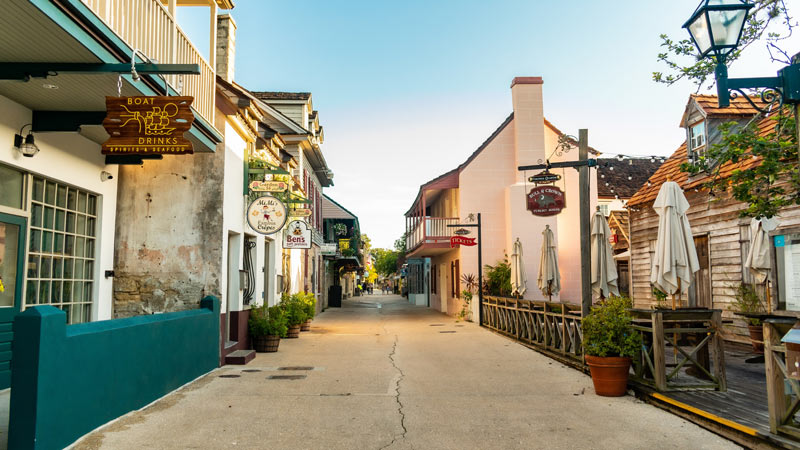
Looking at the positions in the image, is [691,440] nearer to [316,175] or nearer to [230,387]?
[230,387]

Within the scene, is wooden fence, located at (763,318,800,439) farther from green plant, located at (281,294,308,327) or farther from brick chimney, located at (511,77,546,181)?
brick chimney, located at (511,77,546,181)

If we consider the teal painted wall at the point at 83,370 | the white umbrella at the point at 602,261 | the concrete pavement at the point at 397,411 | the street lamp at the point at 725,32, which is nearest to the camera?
the teal painted wall at the point at 83,370

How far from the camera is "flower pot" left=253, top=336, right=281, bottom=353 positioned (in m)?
12.1

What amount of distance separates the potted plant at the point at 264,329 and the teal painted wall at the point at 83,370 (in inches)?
146

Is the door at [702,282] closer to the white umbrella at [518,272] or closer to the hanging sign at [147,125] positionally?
the white umbrella at [518,272]

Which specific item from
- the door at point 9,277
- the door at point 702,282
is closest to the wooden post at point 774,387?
the door at point 9,277

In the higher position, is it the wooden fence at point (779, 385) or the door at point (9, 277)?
the door at point (9, 277)

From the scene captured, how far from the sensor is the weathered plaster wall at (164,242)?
376 inches

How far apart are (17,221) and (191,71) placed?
119 inches

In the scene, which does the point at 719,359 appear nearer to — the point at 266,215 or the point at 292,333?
the point at 266,215

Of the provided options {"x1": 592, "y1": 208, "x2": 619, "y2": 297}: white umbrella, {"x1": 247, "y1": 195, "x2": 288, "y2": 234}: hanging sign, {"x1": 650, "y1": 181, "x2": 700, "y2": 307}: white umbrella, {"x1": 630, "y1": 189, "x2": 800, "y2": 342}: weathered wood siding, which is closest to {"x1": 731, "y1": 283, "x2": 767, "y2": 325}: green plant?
{"x1": 630, "y1": 189, "x2": 800, "y2": 342}: weathered wood siding

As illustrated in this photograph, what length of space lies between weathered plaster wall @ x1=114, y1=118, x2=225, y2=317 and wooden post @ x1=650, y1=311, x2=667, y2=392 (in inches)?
254

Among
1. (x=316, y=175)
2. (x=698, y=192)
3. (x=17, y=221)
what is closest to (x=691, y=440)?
(x=17, y=221)

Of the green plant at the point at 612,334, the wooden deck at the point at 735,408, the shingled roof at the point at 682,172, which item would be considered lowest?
the wooden deck at the point at 735,408
